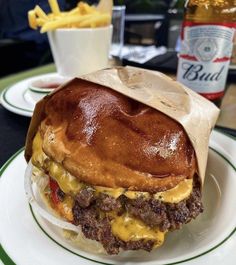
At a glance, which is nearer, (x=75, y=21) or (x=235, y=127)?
(x=235, y=127)

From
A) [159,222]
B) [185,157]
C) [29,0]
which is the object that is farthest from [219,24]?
[29,0]

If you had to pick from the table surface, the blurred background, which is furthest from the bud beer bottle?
the blurred background

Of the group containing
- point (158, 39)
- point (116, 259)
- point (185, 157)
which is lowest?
point (158, 39)

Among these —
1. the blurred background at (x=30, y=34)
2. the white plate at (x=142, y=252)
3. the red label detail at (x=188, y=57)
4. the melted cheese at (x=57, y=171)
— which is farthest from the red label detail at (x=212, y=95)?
the blurred background at (x=30, y=34)

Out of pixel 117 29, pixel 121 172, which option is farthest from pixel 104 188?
pixel 117 29

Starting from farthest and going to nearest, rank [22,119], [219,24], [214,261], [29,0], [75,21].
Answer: [29,0] → [75,21] → [22,119] → [219,24] → [214,261]

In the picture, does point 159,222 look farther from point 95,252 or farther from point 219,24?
point 219,24

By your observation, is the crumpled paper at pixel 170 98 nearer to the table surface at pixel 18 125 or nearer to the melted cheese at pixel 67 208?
the melted cheese at pixel 67 208

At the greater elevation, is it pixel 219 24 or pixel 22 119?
pixel 219 24
